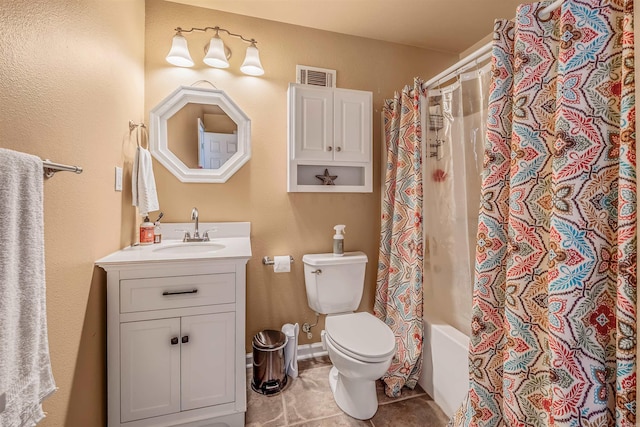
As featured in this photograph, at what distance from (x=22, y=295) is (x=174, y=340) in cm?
74

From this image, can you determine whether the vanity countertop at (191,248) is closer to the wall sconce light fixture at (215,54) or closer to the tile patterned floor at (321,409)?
the tile patterned floor at (321,409)

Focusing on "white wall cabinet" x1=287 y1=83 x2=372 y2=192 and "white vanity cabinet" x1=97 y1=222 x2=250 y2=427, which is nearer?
"white vanity cabinet" x1=97 y1=222 x2=250 y2=427

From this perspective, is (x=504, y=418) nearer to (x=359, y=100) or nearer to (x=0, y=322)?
(x=0, y=322)

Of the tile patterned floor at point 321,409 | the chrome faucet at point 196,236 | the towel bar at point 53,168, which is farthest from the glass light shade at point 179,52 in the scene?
the tile patterned floor at point 321,409

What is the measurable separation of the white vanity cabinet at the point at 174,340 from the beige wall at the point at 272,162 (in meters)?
0.61

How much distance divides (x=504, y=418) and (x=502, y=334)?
0.28 metres

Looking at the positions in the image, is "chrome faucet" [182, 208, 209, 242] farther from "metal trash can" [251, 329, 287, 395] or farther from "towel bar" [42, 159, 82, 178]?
"towel bar" [42, 159, 82, 178]

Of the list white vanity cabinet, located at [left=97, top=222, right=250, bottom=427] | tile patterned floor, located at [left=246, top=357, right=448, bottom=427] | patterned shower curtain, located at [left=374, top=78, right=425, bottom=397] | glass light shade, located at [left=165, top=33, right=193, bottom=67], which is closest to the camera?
white vanity cabinet, located at [left=97, top=222, right=250, bottom=427]

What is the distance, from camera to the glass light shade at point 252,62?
6.12 ft

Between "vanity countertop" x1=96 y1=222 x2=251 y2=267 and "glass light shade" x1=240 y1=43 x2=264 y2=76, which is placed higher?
"glass light shade" x1=240 y1=43 x2=264 y2=76

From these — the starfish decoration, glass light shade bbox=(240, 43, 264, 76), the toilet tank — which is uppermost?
glass light shade bbox=(240, 43, 264, 76)

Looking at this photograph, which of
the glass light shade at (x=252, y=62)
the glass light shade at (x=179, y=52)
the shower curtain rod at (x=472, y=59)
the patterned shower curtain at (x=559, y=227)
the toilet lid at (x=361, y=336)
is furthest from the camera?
the glass light shade at (x=252, y=62)

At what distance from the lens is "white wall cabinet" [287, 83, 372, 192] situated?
1.91 metres

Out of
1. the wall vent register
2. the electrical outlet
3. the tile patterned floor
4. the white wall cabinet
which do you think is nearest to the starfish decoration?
the white wall cabinet
